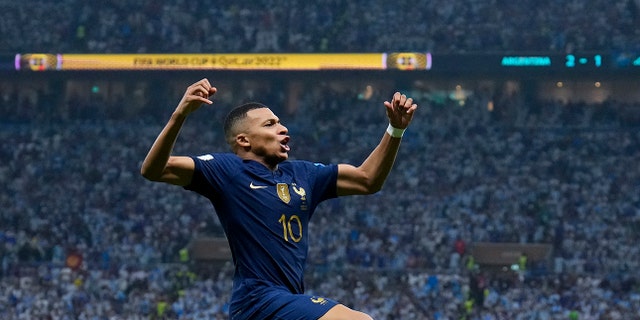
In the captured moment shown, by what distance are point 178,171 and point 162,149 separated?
253 mm

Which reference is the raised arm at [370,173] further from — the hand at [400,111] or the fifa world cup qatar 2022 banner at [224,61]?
the fifa world cup qatar 2022 banner at [224,61]

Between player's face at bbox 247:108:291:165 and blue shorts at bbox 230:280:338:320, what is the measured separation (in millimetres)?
716

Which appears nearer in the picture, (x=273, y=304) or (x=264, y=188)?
(x=273, y=304)

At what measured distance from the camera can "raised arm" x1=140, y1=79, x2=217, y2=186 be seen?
5504mm

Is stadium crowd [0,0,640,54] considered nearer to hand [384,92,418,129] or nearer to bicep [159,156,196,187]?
hand [384,92,418,129]

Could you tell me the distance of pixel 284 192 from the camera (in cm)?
603

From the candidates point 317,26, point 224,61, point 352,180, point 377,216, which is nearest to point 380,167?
point 352,180

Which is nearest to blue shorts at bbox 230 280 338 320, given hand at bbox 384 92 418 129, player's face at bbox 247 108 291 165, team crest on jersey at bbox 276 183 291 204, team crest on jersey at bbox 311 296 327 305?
team crest on jersey at bbox 311 296 327 305

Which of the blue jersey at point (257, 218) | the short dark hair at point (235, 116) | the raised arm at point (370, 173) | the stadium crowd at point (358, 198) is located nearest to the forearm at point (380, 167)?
the raised arm at point (370, 173)

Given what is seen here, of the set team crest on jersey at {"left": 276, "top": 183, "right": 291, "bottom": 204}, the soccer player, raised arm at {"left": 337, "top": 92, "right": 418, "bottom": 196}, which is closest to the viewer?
the soccer player

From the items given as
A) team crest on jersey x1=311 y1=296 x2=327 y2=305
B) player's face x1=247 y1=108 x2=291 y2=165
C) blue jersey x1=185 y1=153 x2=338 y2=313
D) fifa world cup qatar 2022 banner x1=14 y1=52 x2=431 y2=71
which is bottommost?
team crest on jersey x1=311 y1=296 x2=327 y2=305

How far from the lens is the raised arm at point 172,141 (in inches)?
217

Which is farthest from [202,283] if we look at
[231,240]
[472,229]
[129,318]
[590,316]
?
[231,240]

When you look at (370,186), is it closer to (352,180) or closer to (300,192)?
(352,180)
